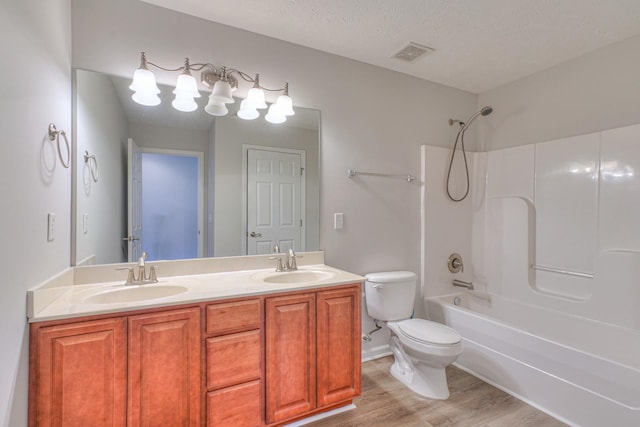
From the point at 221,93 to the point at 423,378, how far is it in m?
2.27

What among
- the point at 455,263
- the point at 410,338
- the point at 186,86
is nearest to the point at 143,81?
the point at 186,86

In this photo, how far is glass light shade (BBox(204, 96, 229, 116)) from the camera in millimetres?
1900

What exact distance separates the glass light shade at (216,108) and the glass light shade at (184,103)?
0.08 meters

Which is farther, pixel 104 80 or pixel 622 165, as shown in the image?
pixel 622 165

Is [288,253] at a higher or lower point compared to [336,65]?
lower

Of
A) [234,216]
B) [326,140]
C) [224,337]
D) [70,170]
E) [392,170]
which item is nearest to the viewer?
[224,337]

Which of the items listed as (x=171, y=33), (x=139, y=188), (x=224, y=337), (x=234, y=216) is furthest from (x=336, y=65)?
(x=224, y=337)

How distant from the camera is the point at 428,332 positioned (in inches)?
80.8

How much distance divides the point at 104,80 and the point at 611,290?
A: 11.4 ft

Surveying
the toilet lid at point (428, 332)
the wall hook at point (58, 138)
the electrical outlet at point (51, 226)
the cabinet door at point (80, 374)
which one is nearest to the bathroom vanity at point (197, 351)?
the cabinet door at point (80, 374)

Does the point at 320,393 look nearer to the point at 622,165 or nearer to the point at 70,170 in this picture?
the point at 70,170

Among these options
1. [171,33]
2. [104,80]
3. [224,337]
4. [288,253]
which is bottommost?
[224,337]

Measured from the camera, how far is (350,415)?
1.83m

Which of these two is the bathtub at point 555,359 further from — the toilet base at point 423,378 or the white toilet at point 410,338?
the toilet base at point 423,378
